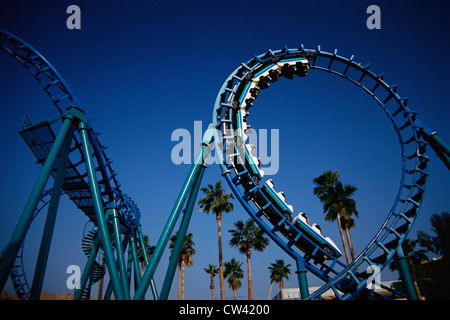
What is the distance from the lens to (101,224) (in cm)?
641

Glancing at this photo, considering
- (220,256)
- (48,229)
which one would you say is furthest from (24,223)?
(220,256)

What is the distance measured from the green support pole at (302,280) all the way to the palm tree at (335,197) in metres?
12.9

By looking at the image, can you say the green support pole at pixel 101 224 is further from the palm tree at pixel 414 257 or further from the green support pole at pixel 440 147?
the palm tree at pixel 414 257

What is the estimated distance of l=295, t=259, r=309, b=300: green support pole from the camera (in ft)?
24.7

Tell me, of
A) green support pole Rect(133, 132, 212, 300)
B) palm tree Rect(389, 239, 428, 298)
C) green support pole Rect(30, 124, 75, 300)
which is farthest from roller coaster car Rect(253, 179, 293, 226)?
palm tree Rect(389, 239, 428, 298)

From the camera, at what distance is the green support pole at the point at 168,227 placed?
6.04 m

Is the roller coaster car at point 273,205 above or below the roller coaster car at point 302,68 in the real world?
below

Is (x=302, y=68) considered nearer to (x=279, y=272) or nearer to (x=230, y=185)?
(x=230, y=185)

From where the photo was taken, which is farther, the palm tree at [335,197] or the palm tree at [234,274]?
the palm tree at [234,274]

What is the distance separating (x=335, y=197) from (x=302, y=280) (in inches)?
550

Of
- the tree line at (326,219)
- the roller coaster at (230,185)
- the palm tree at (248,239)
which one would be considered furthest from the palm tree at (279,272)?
the roller coaster at (230,185)

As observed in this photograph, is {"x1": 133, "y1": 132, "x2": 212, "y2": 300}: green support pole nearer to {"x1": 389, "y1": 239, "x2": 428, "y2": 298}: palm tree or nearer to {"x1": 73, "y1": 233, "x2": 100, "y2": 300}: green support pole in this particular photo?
{"x1": 73, "y1": 233, "x2": 100, "y2": 300}: green support pole
